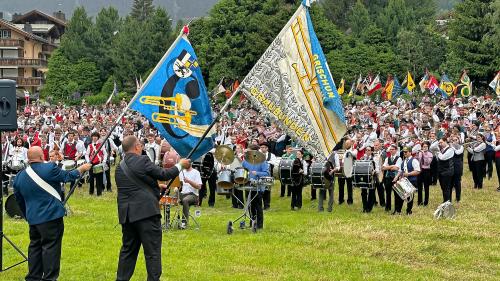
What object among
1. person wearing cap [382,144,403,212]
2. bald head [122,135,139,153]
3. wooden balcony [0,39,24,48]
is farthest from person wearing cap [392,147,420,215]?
wooden balcony [0,39,24,48]

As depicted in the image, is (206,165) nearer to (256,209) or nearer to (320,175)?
(320,175)

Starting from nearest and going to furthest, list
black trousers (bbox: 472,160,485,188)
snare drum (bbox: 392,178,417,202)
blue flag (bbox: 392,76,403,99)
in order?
snare drum (bbox: 392,178,417,202), black trousers (bbox: 472,160,485,188), blue flag (bbox: 392,76,403,99)

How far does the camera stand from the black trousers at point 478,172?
2702 centimetres

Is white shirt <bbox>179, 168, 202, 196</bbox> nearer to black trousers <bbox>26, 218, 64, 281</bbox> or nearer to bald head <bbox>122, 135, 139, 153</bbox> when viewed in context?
black trousers <bbox>26, 218, 64, 281</bbox>

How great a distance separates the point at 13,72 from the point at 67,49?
2125 centimetres

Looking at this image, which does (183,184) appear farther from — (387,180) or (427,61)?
(427,61)

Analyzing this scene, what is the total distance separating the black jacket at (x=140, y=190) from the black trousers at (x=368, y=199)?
11232 mm

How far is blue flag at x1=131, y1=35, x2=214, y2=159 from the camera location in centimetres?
1521

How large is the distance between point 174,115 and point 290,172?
7450 mm

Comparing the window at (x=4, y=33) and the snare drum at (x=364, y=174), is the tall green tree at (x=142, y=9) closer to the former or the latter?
the window at (x=4, y=33)

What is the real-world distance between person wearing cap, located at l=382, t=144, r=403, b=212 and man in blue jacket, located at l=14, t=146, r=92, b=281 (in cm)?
1131

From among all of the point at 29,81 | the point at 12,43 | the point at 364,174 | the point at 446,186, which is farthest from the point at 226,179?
the point at 29,81

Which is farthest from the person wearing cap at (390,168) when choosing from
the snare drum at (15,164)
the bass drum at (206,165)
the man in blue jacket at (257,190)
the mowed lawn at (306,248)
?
the snare drum at (15,164)

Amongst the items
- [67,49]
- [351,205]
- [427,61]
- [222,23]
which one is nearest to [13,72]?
[67,49]
